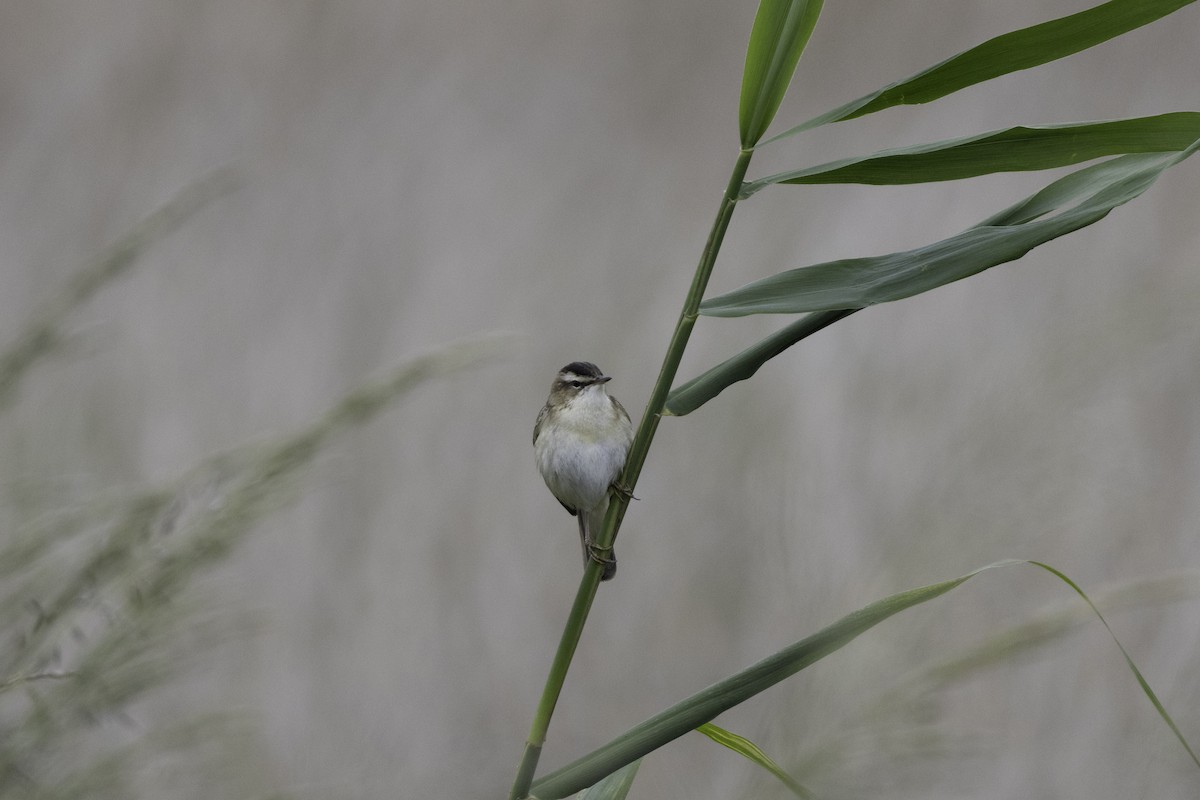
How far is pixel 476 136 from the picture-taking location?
10.6 ft

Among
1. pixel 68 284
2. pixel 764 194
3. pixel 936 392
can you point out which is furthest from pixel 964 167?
pixel 764 194

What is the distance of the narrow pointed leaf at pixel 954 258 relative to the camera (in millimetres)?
499

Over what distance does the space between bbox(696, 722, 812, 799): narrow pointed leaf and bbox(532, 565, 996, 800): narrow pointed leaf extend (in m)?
0.06

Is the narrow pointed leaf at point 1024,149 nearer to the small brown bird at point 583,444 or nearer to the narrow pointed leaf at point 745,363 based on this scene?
the narrow pointed leaf at point 745,363

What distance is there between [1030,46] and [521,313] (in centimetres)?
263

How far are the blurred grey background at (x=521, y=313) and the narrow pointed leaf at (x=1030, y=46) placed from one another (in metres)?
2.23

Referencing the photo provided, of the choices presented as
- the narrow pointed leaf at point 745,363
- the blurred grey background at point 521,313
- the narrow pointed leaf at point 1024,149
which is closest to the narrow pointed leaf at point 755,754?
the narrow pointed leaf at point 745,363

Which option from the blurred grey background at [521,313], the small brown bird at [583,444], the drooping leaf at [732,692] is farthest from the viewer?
the blurred grey background at [521,313]

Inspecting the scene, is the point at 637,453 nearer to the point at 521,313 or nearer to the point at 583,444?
the point at 583,444

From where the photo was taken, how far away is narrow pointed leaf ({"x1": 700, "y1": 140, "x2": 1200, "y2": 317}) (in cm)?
50

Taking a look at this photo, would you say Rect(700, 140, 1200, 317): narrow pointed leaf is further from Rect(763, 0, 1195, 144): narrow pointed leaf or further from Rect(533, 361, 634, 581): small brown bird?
Rect(533, 361, 634, 581): small brown bird

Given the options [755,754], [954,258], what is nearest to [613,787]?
[755,754]

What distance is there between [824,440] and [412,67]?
1.67 metres

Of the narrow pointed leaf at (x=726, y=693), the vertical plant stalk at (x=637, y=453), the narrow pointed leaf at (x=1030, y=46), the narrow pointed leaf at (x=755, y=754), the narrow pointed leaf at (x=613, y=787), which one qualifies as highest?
the narrow pointed leaf at (x=1030, y=46)
